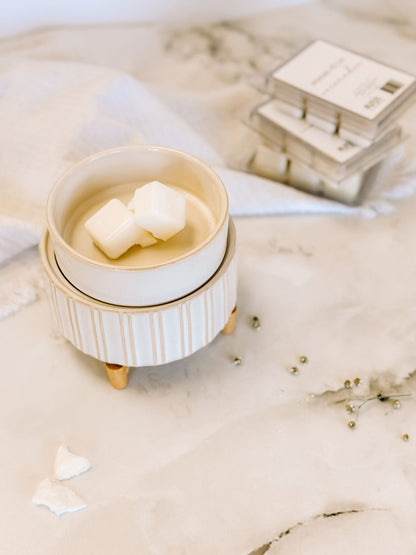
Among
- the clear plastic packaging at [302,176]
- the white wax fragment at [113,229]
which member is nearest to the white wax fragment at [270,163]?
the clear plastic packaging at [302,176]

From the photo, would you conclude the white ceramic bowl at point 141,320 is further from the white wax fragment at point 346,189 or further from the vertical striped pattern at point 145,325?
the white wax fragment at point 346,189

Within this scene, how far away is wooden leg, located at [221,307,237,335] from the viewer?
2.81 feet

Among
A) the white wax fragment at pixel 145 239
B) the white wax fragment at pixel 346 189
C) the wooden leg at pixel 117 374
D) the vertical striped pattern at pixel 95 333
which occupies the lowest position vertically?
the wooden leg at pixel 117 374

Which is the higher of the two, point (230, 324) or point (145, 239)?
point (145, 239)

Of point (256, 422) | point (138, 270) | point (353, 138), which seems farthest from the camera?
point (353, 138)

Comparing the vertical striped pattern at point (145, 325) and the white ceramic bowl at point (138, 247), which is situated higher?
the white ceramic bowl at point (138, 247)

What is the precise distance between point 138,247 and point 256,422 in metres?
0.24

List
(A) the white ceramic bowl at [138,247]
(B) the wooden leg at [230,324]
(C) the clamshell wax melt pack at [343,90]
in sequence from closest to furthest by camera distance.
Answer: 1. (A) the white ceramic bowl at [138,247]
2. (B) the wooden leg at [230,324]
3. (C) the clamshell wax melt pack at [343,90]

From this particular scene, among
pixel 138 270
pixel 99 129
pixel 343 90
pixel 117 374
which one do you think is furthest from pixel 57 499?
pixel 343 90

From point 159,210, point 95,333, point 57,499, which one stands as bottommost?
point 57,499

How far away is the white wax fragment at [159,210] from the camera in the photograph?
721mm

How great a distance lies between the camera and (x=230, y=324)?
2.86ft

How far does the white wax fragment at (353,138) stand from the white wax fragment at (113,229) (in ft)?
1.26

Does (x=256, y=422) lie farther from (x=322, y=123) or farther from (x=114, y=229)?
(x=322, y=123)
